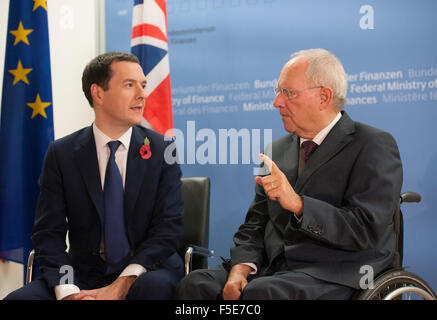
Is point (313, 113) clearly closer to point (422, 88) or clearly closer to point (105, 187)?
point (105, 187)

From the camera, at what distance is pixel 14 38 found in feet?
10.8

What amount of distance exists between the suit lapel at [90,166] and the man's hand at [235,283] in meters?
0.68

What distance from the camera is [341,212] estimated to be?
184cm

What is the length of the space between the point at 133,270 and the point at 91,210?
0.37 meters

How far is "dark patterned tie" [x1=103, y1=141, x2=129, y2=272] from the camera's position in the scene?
2115 millimetres

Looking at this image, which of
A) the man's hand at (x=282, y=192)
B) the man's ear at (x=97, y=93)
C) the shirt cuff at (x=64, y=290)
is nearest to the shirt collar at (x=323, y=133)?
the man's hand at (x=282, y=192)

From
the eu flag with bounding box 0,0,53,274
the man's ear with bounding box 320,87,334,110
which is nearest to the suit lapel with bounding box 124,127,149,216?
the man's ear with bounding box 320,87,334,110

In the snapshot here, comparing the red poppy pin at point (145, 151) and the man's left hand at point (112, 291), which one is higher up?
the red poppy pin at point (145, 151)

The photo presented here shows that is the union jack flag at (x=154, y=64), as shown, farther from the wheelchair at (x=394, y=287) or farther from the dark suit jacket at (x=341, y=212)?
the wheelchair at (x=394, y=287)

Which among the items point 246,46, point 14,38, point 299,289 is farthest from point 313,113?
point 14,38

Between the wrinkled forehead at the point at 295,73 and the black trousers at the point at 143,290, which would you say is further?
the wrinkled forehead at the point at 295,73

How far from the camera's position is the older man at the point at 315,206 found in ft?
5.91

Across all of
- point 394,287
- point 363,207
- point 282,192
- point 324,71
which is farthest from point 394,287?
point 324,71

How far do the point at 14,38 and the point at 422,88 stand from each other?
3009 mm
